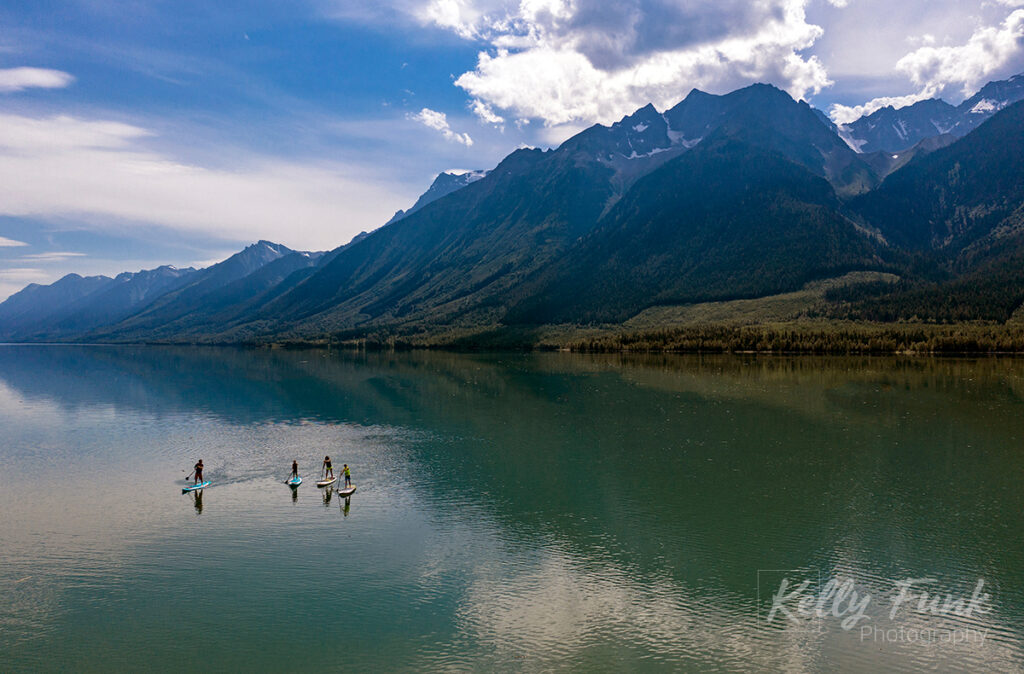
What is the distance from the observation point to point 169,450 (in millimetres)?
75062

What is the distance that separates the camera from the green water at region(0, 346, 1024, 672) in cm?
2873

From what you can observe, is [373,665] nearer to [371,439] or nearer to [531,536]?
[531,536]

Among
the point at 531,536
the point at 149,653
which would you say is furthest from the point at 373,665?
the point at 531,536

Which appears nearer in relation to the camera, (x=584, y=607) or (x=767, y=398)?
(x=584, y=607)

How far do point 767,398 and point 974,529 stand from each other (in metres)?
71.0

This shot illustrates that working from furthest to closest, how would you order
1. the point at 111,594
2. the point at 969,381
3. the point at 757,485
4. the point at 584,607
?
the point at 969,381
the point at 757,485
the point at 111,594
the point at 584,607

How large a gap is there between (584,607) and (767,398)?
299ft

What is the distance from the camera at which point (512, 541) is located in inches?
1655

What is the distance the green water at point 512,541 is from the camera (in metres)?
28.7

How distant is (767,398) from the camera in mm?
112562

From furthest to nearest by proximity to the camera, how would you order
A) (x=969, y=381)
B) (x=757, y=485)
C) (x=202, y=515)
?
1. (x=969, y=381)
2. (x=757, y=485)
3. (x=202, y=515)

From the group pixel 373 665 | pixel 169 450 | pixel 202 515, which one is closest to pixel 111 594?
pixel 202 515

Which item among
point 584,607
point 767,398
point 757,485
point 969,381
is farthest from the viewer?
point 969,381

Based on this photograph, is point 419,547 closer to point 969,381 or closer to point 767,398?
point 767,398
